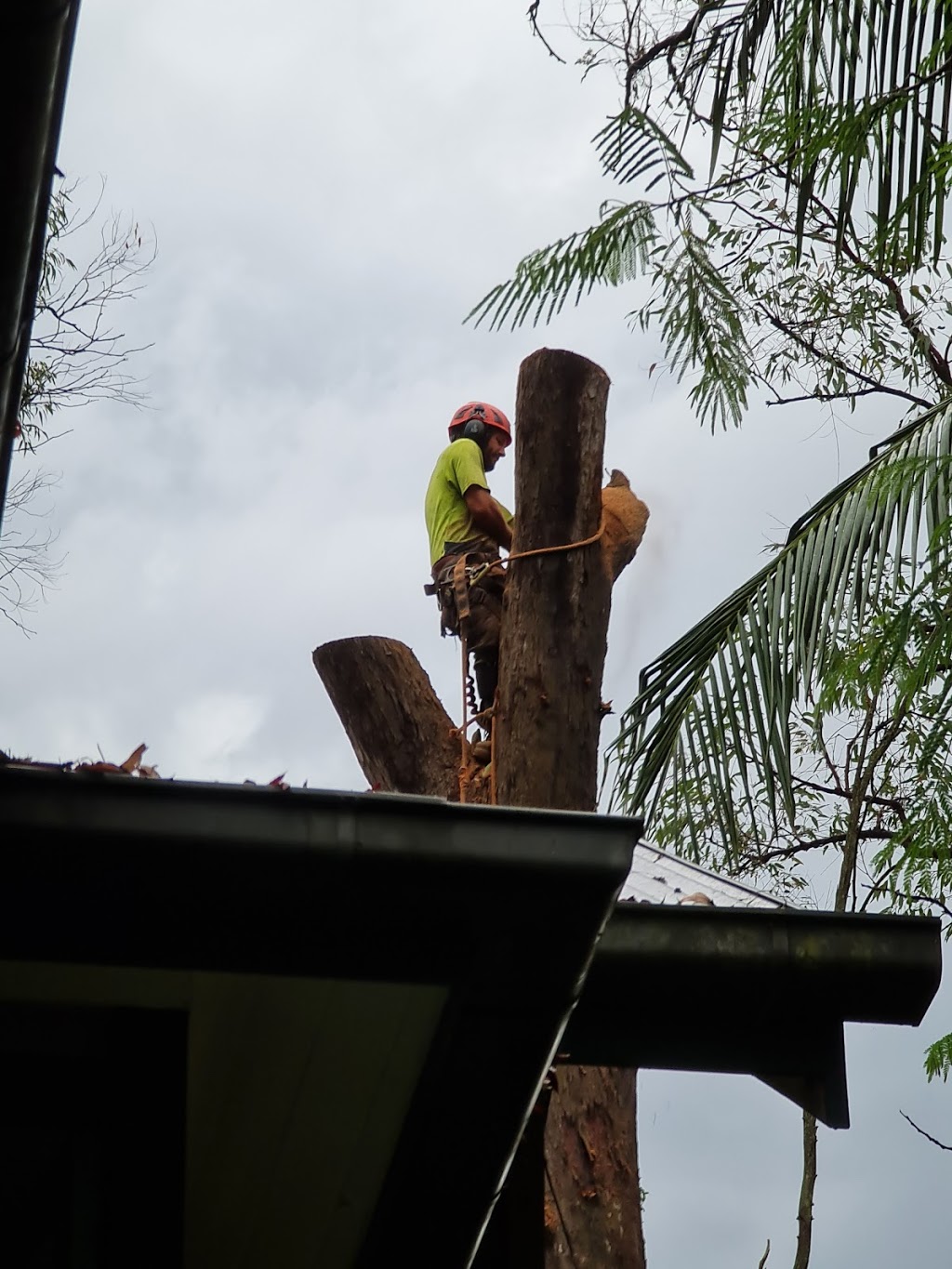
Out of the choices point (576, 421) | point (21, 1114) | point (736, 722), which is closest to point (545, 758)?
point (736, 722)

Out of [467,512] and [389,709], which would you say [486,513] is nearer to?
[467,512]

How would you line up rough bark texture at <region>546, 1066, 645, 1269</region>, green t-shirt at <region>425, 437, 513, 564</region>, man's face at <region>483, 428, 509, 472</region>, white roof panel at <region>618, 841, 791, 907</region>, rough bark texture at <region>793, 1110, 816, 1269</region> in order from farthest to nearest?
rough bark texture at <region>793, 1110, 816, 1269</region> < man's face at <region>483, 428, 509, 472</region> < green t-shirt at <region>425, 437, 513, 564</region> < rough bark texture at <region>546, 1066, 645, 1269</region> < white roof panel at <region>618, 841, 791, 907</region>

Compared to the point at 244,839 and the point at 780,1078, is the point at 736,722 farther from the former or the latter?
the point at 244,839

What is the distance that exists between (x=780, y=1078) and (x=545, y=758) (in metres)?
3.21

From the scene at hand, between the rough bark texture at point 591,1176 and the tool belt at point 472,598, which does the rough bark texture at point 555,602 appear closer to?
the rough bark texture at point 591,1176

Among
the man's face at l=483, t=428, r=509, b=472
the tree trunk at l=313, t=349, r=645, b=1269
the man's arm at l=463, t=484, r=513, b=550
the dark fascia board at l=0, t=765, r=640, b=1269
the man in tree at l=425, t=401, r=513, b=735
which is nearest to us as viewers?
the dark fascia board at l=0, t=765, r=640, b=1269

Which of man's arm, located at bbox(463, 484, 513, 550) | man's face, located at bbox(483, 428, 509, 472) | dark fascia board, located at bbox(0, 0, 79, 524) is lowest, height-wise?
dark fascia board, located at bbox(0, 0, 79, 524)

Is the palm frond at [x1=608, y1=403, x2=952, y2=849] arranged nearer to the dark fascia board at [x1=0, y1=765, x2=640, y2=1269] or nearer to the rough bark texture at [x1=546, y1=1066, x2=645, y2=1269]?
the rough bark texture at [x1=546, y1=1066, x2=645, y2=1269]

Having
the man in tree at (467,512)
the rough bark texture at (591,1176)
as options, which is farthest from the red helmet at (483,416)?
the rough bark texture at (591,1176)

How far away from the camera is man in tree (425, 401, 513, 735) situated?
7.63 m

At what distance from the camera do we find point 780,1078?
2928mm

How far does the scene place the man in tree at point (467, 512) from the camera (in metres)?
7.63

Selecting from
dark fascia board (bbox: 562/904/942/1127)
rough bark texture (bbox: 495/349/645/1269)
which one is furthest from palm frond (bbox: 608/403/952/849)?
Result: dark fascia board (bbox: 562/904/942/1127)

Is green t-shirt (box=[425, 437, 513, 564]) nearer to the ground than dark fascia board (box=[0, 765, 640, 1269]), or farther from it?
farther from it
